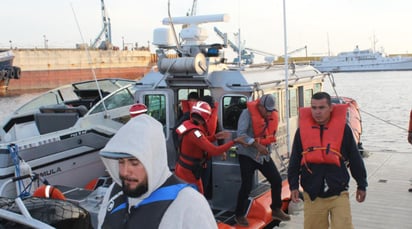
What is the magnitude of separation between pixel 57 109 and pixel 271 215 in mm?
4624

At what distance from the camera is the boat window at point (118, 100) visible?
8.20m

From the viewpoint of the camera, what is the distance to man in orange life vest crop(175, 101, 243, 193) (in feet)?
16.5

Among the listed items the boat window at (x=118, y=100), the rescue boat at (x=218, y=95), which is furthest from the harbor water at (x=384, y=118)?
the boat window at (x=118, y=100)

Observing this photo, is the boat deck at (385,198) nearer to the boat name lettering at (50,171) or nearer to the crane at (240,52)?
the crane at (240,52)

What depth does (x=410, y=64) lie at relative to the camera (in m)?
79.4

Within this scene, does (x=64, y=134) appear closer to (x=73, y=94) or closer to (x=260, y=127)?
(x=73, y=94)

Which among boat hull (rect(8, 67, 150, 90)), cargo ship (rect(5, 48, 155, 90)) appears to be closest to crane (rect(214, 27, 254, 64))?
cargo ship (rect(5, 48, 155, 90))

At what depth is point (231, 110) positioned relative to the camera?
5969 mm

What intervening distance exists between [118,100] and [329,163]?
515 cm

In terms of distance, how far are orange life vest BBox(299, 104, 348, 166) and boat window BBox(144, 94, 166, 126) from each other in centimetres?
279

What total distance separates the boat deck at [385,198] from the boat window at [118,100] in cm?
391

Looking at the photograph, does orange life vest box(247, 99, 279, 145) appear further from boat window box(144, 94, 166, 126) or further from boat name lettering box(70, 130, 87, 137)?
boat name lettering box(70, 130, 87, 137)

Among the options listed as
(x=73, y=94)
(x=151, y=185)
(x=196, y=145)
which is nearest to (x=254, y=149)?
(x=196, y=145)

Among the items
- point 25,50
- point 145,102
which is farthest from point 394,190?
point 25,50
